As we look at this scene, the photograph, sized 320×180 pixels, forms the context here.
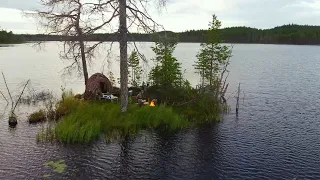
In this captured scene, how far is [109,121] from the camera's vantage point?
2523cm

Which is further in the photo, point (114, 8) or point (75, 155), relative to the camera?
point (114, 8)

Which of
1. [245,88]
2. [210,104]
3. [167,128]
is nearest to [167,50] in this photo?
[210,104]

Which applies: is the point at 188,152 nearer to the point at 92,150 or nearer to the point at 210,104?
the point at 92,150

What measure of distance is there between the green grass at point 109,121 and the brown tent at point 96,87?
8.26 feet

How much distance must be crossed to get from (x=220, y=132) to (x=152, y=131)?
581cm

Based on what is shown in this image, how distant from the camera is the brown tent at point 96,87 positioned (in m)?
31.6

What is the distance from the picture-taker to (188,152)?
21188mm

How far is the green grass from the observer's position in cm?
2291

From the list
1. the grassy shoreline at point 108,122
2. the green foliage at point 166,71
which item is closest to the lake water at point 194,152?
the grassy shoreline at point 108,122

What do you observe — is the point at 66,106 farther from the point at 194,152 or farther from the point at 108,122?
the point at 194,152

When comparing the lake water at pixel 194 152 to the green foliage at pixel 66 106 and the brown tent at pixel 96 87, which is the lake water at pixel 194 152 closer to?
the green foliage at pixel 66 106

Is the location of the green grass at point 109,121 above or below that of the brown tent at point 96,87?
below

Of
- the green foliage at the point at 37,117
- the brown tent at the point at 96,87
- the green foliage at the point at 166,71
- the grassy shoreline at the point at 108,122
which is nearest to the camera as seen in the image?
the grassy shoreline at the point at 108,122

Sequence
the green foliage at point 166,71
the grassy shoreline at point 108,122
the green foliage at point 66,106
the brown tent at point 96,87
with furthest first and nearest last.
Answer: the green foliage at point 166,71, the brown tent at point 96,87, the green foliage at point 66,106, the grassy shoreline at point 108,122
